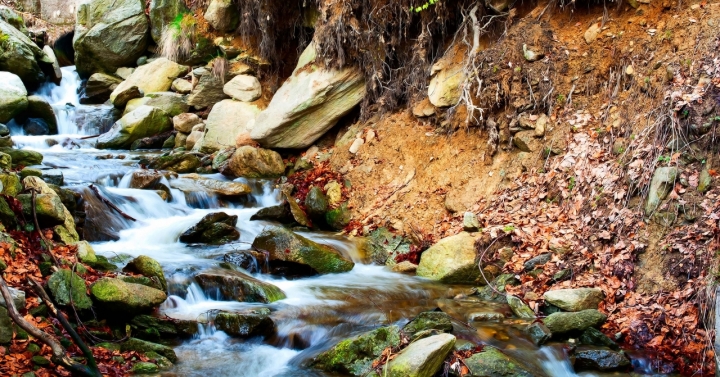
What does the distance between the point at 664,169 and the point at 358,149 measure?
208 inches

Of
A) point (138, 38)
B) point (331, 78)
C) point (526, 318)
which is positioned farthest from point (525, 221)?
point (138, 38)

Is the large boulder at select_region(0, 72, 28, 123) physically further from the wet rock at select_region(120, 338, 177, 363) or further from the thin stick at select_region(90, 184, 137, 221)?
the wet rock at select_region(120, 338, 177, 363)

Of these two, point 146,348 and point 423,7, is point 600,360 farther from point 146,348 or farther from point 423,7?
point 423,7

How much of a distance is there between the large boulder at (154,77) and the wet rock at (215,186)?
539 centimetres

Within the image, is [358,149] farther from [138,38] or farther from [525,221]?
[138,38]

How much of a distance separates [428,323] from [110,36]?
14221 millimetres

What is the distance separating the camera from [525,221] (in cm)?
737

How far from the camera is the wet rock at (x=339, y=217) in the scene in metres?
9.29

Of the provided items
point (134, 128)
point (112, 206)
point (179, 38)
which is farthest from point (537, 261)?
point (179, 38)

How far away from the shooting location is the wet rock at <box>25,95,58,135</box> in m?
13.2

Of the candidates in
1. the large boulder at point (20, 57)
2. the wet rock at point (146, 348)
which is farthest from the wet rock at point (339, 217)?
the large boulder at point (20, 57)

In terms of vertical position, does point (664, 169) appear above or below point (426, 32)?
below

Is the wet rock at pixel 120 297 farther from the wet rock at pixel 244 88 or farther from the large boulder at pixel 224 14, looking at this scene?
the large boulder at pixel 224 14

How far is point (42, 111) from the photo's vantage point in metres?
13.4
